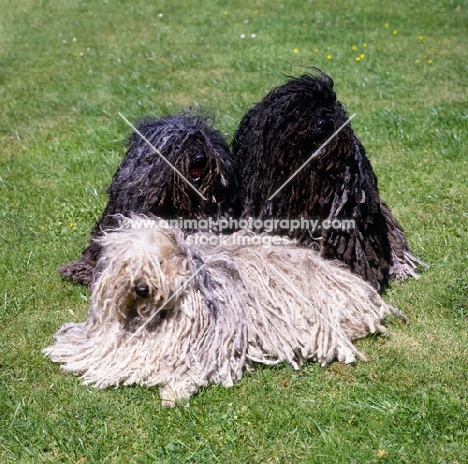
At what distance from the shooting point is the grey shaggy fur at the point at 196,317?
4.21 metres

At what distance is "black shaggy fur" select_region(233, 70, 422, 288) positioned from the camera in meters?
4.86

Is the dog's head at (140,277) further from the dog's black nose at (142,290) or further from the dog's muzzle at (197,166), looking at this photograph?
the dog's muzzle at (197,166)

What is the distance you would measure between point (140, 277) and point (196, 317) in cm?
37

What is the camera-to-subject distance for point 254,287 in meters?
4.55

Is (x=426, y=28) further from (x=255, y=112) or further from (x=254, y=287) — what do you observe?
(x=254, y=287)

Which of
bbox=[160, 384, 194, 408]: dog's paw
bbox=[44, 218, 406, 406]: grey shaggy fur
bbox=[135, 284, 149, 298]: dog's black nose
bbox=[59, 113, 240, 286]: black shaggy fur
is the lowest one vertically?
bbox=[160, 384, 194, 408]: dog's paw

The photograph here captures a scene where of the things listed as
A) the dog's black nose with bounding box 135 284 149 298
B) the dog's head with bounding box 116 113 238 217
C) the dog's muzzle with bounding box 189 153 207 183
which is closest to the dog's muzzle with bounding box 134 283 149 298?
the dog's black nose with bounding box 135 284 149 298

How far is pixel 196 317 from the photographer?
4258mm

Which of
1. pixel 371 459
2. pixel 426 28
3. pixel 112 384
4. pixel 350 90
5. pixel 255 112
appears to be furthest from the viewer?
pixel 426 28

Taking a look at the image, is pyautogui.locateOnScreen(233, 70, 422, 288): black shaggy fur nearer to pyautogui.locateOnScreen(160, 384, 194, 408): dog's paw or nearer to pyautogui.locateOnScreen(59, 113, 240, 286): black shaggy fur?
pyautogui.locateOnScreen(59, 113, 240, 286): black shaggy fur

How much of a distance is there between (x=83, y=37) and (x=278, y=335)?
846 centimetres

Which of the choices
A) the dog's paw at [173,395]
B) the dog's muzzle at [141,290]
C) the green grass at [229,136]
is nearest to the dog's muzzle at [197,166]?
the dog's muzzle at [141,290]

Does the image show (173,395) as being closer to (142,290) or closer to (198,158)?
(142,290)

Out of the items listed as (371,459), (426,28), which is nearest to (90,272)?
(371,459)
